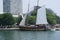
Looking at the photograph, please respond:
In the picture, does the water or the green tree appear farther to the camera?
the green tree

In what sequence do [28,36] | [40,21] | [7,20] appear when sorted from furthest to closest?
[7,20], [40,21], [28,36]

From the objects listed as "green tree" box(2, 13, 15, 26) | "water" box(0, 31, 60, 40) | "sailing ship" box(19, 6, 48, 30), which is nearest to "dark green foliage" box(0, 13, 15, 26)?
"green tree" box(2, 13, 15, 26)

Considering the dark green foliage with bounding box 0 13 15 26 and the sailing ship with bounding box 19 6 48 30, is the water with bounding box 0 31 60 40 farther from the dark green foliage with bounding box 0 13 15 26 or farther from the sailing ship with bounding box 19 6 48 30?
the dark green foliage with bounding box 0 13 15 26

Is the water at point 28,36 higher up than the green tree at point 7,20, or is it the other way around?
the green tree at point 7,20

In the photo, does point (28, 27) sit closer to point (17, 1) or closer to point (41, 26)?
point (41, 26)

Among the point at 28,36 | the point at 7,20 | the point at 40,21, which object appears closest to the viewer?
the point at 28,36

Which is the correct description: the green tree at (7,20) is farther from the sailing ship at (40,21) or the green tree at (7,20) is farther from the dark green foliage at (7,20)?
the sailing ship at (40,21)

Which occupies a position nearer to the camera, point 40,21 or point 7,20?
point 40,21

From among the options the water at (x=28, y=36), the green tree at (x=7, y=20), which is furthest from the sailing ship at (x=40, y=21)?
the water at (x=28, y=36)

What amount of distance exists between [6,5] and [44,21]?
31944mm

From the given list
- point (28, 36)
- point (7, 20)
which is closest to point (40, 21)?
point (7, 20)

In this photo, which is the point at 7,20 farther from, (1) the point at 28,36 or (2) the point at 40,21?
(1) the point at 28,36

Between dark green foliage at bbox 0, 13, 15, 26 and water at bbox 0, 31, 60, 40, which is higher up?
dark green foliage at bbox 0, 13, 15, 26

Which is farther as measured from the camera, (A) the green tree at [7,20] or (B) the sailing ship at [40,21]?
(A) the green tree at [7,20]
